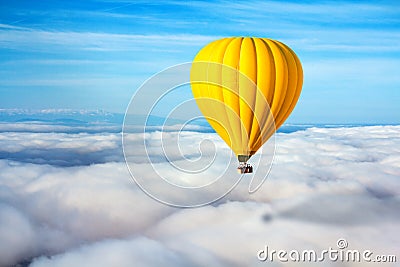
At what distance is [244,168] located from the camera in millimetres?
17344

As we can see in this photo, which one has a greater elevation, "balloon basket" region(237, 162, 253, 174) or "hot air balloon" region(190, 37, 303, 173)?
"hot air balloon" region(190, 37, 303, 173)

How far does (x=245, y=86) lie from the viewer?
17.3 m

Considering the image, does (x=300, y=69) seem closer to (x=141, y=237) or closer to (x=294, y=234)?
(x=294, y=234)

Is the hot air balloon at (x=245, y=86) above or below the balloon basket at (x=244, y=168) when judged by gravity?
above

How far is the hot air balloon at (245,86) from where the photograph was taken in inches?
676

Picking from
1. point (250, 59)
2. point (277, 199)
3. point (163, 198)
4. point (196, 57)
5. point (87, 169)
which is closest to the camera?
point (250, 59)

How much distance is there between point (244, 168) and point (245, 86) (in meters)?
2.85

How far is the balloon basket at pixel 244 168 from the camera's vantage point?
17.3 meters

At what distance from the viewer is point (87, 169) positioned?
92500 millimetres

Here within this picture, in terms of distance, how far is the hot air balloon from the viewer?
17172 millimetres

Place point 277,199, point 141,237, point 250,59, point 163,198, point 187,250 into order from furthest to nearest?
point 163,198, point 277,199, point 141,237, point 187,250, point 250,59

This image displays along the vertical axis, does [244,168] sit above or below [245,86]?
below

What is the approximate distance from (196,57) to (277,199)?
62952 mm

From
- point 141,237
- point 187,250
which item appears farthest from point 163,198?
point 187,250
